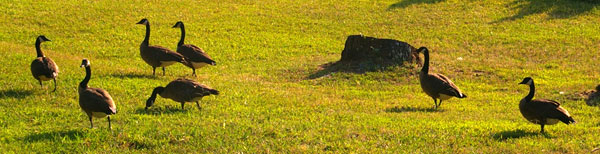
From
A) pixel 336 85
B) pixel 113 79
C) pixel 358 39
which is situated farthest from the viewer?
pixel 358 39

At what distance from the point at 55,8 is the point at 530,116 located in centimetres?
2391

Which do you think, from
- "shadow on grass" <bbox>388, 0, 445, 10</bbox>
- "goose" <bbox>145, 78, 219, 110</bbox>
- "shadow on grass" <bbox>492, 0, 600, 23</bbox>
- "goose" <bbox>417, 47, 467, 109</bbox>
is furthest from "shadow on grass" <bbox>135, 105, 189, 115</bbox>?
"shadow on grass" <bbox>388, 0, 445, 10</bbox>

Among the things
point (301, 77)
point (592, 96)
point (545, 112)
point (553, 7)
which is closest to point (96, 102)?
point (545, 112)

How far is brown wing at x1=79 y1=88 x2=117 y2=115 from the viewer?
12680 millimetres

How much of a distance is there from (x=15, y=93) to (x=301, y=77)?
897 cm

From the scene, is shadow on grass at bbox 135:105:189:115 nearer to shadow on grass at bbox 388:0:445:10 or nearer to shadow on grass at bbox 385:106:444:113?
shadow on grass at bbox 385:106:444:113

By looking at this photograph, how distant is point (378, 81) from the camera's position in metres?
21.6

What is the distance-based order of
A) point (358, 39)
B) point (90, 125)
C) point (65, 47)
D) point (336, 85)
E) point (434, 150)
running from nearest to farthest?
1. point (434, 150)
2. point (90, 125)
3. point (336, 85)
4. point (358, 39)
5. point (65, 47)

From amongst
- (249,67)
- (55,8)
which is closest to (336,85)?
(249,67)

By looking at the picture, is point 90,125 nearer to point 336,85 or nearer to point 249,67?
point 336,85

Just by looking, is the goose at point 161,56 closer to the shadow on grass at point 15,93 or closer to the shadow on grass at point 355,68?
the shadow on grass at point 15,93

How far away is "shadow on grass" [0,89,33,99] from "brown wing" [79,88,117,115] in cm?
352

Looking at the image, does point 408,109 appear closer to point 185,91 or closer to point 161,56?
point 185,91

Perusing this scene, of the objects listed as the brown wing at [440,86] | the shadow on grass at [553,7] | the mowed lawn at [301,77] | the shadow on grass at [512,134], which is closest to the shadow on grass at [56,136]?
the mowed lawn at [301,77]
